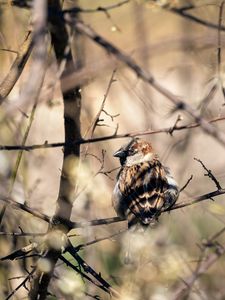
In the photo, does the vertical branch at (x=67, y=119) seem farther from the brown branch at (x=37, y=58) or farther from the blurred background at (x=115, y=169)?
the brown branch at (x=37, y=58)

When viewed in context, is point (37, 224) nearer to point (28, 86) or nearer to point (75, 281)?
point (75, 281)

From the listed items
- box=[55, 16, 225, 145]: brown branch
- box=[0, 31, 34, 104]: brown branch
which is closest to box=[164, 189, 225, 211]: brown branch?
box=[0, 31, 34, 104]: brown branch

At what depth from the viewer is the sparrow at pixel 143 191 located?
170 inches

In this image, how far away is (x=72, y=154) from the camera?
2.81 m

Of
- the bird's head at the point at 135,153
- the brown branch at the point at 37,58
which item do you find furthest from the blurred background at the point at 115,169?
the bird's head at the point at 135,153

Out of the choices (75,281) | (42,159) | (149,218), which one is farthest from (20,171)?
(75,281)

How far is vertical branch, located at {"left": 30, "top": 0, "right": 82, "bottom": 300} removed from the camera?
2451 mm

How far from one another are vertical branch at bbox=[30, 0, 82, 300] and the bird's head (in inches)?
77.9

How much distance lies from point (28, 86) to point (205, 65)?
208cm

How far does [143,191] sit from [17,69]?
5.61 ft

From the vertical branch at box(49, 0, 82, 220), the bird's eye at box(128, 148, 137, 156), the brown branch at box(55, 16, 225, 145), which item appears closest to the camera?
the brown branch at box(55, 16, 225, 145)

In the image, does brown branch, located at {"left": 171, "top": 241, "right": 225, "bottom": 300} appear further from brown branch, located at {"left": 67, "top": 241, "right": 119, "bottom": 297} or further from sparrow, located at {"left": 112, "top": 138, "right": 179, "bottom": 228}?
sparrow, located at {"left": 112, "top": 138, "right": 179, "bottom": 228}

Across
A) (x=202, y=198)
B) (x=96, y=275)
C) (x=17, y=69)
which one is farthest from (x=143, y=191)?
(x=17, y=69)

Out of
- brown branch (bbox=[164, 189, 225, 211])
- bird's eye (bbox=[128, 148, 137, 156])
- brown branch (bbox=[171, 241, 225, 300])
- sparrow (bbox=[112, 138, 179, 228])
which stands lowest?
brown branch (bbox=[171, 241, 225, 300])
